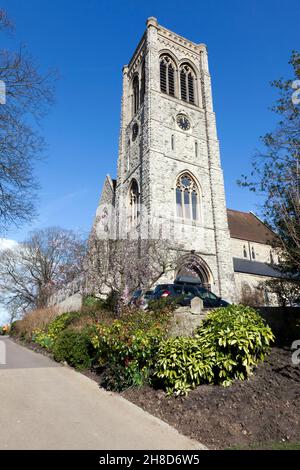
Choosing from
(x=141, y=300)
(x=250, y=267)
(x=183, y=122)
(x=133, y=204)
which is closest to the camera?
(x=141, y=300)

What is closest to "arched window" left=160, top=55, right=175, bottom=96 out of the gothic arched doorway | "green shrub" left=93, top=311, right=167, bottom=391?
the gothic arched doorway

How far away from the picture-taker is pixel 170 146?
24.8 m

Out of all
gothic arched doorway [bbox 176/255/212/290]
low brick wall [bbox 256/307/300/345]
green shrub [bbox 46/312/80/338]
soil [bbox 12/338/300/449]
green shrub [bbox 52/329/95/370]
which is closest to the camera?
soil [bbox 12/338/300/449]

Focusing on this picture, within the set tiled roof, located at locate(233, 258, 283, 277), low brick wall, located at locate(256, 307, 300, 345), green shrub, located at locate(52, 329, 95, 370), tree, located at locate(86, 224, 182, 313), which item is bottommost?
green shrub, located at locate(52, 329, 95, 370)

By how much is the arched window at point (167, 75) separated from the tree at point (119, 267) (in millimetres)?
17322

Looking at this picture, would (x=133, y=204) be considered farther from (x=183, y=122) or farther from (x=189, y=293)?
(x=189, y=293)

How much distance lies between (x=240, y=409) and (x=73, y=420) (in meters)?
3.06

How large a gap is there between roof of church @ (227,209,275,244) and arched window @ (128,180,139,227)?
1125cm

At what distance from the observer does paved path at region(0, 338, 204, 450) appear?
15.1ft

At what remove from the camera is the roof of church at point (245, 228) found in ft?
105

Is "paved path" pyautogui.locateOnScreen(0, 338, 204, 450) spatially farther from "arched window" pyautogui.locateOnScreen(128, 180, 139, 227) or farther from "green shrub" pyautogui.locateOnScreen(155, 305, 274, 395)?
"arched window" pyautogui.locateOnScreen(128, 180, 139, 227)

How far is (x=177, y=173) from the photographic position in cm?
2423

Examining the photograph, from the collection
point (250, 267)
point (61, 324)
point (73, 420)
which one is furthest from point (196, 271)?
point (73, 420)
